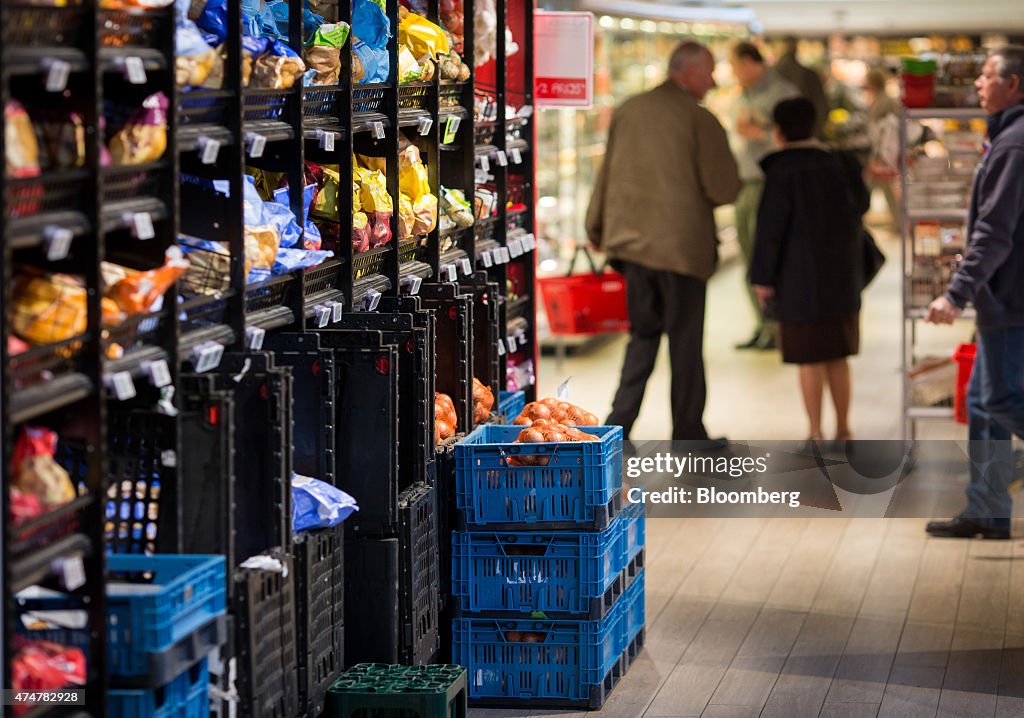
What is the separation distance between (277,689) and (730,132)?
47.2 feet

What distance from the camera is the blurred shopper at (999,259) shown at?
242 inches

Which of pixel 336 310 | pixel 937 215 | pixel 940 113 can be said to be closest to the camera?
pixel 336 310

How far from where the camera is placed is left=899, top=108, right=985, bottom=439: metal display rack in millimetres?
7719

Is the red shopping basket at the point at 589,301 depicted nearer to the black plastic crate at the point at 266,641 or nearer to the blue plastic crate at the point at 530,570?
the blue plastic crate at the point at 530,570

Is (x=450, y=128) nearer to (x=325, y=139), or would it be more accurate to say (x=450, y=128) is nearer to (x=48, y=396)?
(x=325, y=139)

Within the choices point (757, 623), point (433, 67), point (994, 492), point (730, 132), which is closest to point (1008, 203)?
point (994, 492)

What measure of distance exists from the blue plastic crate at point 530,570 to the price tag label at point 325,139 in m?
1.22

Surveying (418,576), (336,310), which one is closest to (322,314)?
(336,310)

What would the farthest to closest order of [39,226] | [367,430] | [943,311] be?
[943,311], [367,430], [39,226]

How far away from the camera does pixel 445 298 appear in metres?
5.11

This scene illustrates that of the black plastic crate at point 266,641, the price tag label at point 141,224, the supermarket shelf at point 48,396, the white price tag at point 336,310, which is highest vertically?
the price tag label at point 141,224

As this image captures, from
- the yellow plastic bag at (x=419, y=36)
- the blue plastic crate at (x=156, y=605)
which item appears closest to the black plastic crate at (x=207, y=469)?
the blue plastic crate at (x=156, y=605)

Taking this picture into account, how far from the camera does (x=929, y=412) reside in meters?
7.93

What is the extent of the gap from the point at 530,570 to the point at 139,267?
173cm
